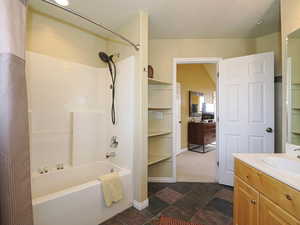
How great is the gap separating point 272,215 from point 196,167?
94.5 inches

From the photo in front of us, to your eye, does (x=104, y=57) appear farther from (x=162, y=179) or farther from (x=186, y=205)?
(x=186, y=205)

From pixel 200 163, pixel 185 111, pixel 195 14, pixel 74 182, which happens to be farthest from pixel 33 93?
pixel 185 111

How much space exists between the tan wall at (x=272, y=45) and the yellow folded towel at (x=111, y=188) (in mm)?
2784

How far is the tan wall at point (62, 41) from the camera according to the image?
6.15 ft

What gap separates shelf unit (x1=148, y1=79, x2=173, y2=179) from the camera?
258 cm

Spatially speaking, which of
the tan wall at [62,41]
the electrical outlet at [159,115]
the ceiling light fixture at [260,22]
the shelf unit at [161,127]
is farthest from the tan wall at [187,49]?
the tan wall at [62,41]

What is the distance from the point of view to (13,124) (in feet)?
2.70

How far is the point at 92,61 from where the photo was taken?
2461 mm

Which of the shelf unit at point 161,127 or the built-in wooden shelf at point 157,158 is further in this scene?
the shelf unit at point 161,127

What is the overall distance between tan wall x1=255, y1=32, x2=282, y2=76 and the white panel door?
0.86 ft

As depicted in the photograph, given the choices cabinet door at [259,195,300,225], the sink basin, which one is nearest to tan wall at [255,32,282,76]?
the sink basin

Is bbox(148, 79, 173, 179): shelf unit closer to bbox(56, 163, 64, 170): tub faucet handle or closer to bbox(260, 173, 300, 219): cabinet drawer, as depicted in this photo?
bbox(56, 163, 64, 170): tub faucet handle

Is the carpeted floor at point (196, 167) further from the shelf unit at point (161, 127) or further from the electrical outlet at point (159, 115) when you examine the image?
the electrical outlet at point (159, 115)

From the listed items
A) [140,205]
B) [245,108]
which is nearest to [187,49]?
[245,108]
